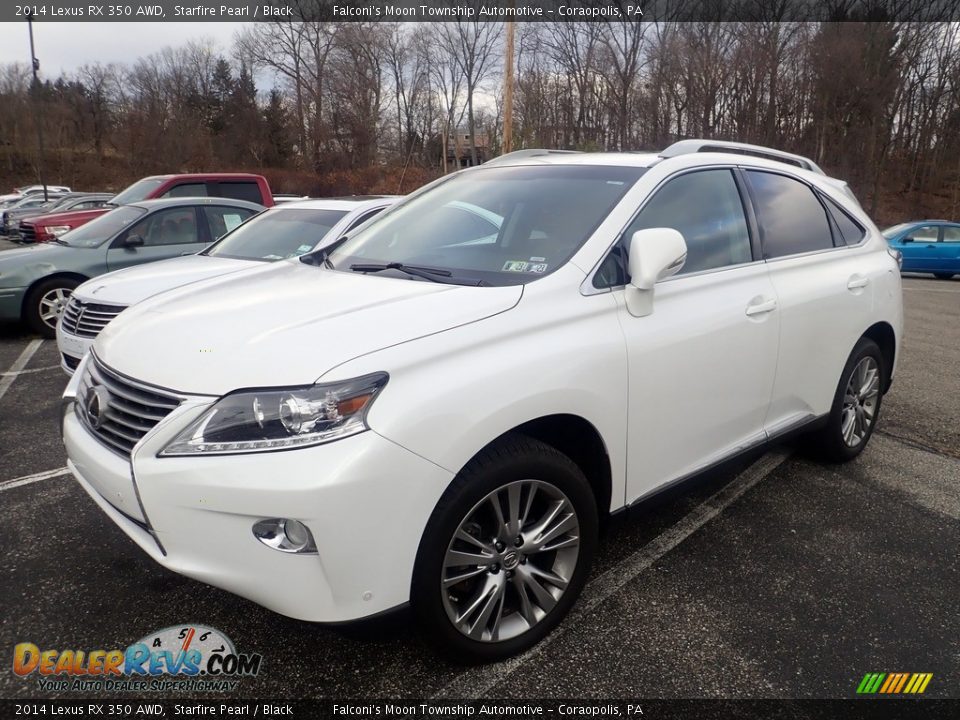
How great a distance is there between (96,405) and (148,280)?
333 cm

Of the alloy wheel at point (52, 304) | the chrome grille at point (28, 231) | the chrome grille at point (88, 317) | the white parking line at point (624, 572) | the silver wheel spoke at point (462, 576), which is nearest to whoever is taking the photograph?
the silver wheel spoke at point (462, 576)

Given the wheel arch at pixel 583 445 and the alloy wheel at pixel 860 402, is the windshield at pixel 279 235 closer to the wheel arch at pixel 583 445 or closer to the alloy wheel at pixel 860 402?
the wheel arch at pixel 583 445

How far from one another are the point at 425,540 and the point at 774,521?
2.19m

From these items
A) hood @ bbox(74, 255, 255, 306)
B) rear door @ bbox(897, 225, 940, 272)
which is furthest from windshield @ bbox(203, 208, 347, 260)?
rear door @ bbox(897, 225, 940, 272)

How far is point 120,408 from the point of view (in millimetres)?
2156

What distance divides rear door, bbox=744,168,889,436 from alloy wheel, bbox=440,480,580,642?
1.45m

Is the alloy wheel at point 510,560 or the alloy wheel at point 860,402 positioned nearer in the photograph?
the alloy wheel at point 510,560

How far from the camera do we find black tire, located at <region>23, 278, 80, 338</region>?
7.35 metres

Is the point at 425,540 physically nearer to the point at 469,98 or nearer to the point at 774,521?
the point at 774,521

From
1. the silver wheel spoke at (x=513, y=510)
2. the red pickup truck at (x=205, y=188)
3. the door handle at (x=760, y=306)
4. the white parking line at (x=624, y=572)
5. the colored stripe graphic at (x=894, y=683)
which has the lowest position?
the colored stripe graphic at (x=894, y=683)

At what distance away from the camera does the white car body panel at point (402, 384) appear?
71.9 inches

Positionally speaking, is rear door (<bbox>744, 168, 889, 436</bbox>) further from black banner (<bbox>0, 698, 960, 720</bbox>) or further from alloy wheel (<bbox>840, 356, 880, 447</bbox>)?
black banner (<bbox>0, 698, 960, 720</bbox>)

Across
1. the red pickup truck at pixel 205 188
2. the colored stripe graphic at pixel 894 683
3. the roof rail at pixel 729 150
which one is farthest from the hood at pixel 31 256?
the colored stripe graphic at pixel 894 683

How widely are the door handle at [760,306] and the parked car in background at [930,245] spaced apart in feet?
52.8
